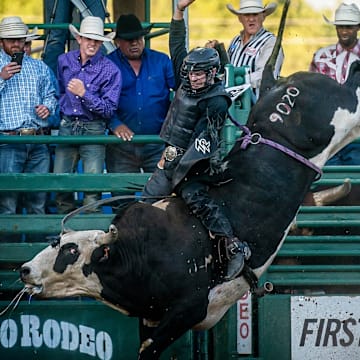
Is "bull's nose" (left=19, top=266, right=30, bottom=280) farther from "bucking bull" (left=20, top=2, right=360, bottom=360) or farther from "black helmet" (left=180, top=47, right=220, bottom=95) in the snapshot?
"black helmet" (left=180, top=47, right=220, bottom=95)

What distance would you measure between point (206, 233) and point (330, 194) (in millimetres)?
1620

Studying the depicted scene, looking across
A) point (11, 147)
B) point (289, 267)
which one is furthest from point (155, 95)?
point (289, 267)

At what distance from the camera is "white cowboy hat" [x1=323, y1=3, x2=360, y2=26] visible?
8.11m

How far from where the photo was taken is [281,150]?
6.62 meters

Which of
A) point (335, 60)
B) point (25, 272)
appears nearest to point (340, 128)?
point (335, 60)

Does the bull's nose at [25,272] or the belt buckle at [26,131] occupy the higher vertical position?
the belt buckle at [26,131]

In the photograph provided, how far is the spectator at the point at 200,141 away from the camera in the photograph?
6324 millimetres

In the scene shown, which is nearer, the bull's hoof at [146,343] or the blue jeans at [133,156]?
the bull's hoof at [146,343]

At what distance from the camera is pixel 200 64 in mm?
6312

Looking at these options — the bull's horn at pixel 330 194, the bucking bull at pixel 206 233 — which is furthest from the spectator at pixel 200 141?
the bull's horn at pixel 330 194

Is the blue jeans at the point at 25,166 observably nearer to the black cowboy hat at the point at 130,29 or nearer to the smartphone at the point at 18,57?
the smartphone at the point at 18,57

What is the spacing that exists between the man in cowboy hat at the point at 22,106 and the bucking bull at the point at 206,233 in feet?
4.37

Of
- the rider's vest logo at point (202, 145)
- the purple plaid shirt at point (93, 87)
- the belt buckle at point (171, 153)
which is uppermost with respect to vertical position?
the purple plaid shirt at point (93, 87)

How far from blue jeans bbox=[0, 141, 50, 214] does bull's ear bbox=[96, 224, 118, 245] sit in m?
1.44
